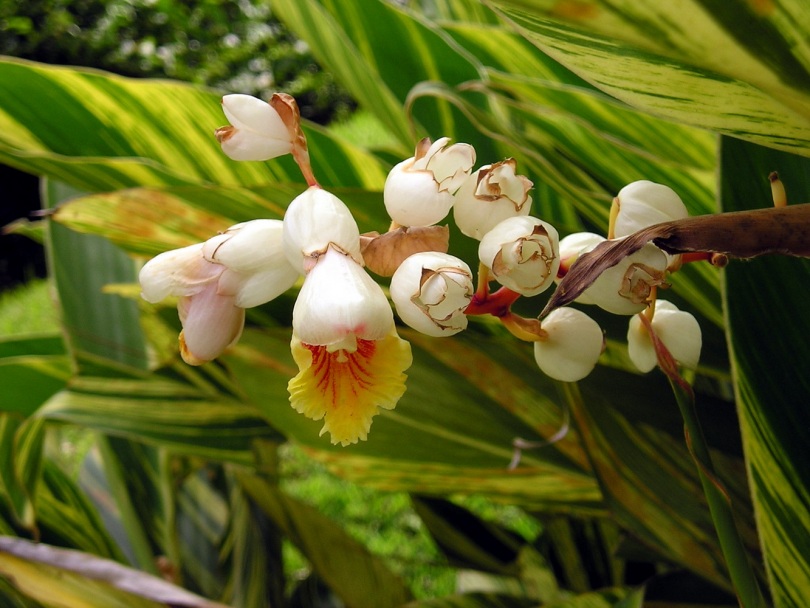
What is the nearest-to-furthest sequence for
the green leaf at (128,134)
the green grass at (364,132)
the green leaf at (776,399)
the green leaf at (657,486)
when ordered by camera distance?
1. the green leaf at (776,399)
2. the green leaf at (657,486)
3. the green leaf at (128,134)
4. the green grass at (364,132)

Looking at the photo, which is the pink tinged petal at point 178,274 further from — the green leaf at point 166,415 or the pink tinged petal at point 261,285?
the green leaf at point 166,415

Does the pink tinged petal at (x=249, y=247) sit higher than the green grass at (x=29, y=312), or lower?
higher

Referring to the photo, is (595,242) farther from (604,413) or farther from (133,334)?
(133,334)

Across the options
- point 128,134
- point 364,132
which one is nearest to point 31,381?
point 128,134

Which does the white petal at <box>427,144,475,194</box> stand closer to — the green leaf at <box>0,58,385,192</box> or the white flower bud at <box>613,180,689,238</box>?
the white flower bud at <box>613,180,689,238</box>

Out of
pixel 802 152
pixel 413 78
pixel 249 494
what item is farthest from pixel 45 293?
pixel 802 152

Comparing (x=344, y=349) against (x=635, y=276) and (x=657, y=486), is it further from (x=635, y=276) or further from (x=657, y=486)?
(x=657, y=486)

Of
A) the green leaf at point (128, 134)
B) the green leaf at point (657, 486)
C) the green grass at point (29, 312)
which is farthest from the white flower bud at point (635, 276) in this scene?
the green grass at point (29, 312)
